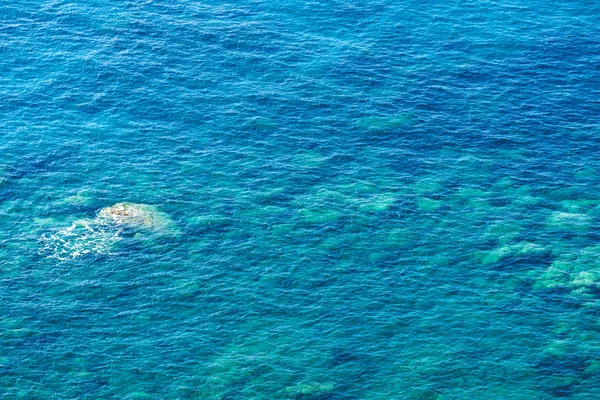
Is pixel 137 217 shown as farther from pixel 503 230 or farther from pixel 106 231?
pixel 503 230

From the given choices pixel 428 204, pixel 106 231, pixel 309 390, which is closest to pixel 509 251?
pixel 428 204

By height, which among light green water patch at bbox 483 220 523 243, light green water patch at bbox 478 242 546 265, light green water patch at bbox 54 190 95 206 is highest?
light green water patch at bbox 54 190 95 206

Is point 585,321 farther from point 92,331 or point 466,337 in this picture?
point 92,331

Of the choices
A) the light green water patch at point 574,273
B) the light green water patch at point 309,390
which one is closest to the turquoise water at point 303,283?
the light green water patch at point 309,390

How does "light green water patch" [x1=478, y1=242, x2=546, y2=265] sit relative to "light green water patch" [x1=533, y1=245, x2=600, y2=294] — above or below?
above

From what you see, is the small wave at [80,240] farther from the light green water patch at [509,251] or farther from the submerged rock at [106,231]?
the light green water patch at [509,251]

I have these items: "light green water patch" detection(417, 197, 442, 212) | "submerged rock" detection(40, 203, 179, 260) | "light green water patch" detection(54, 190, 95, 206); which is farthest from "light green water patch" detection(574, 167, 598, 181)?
"light green water patch" detection(54, 190, 95, 206)

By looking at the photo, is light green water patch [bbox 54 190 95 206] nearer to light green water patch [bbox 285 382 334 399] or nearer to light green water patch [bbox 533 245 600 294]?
light green water patch [bbox 285 382 334 399]

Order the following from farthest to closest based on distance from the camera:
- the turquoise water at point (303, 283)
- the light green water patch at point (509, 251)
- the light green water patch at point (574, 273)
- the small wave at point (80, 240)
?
1. the small wave at point (80, 240)
2. the light green water patch at point (509, 251)
3. the light green water patch at point (574, 273)
4. the turquoise water at point (303, 283)

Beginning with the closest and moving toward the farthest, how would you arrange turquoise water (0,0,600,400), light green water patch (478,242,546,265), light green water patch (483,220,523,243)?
1. turquoise water (0,0,600,400)
2. light green water patch (478,242,546,265)
3. light green water patch (483,220,523,243)

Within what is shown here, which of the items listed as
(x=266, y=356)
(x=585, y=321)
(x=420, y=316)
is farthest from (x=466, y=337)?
(x=266, y=356)

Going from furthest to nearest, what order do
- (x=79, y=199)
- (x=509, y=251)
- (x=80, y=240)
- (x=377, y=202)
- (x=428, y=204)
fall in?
(x=79, y=199) < (x=377, y=202) < (x=428, y=204) < (x=80, y=240) < (x=509, y=251)
